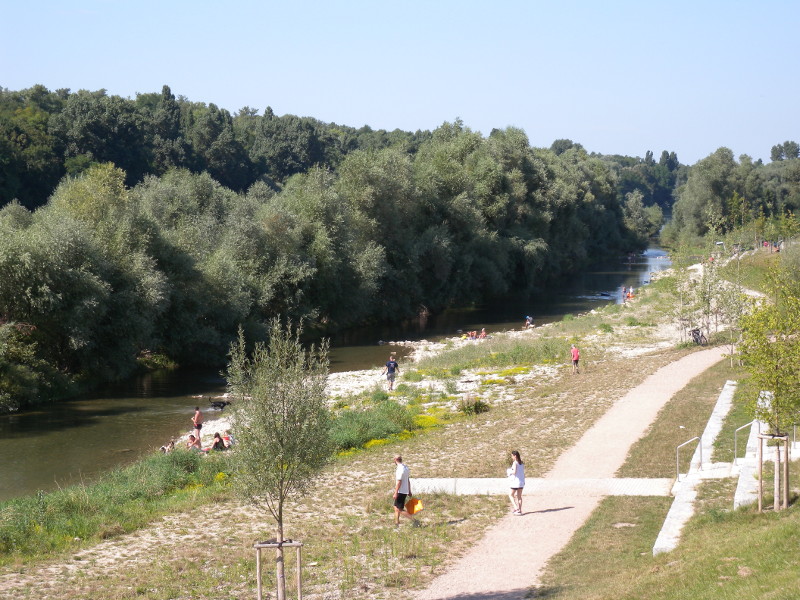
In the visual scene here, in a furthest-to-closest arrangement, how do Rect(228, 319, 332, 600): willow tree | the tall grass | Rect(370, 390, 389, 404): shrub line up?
Rect(370, 390, 389, 404): shrub
the tall grass
Rect(228, 319, 332, 600): willow tree

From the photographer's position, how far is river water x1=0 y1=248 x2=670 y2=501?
97.8 ft

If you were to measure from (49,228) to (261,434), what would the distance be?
33301 mm

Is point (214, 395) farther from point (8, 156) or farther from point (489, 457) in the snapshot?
point (8, 156)

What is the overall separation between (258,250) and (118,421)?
74.7 ft

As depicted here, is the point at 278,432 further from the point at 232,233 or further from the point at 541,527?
the point at 232,233

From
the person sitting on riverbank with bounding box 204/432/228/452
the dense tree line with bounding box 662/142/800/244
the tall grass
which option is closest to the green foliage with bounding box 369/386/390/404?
the person sitting on riverbank with bounding box 204/432/228/452

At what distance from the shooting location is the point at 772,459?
2095 centimetres

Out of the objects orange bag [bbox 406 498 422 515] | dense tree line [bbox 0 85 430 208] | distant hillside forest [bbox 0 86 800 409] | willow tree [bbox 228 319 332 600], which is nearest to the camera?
willow tree [bbox 228 319 332 600]

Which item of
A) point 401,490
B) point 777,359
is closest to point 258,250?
point 401,490

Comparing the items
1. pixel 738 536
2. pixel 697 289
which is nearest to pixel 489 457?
pixel 738 536

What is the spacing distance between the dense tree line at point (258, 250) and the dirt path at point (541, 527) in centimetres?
2670

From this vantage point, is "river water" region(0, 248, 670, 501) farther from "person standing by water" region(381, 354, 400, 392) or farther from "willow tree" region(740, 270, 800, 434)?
Result: "willow tree" region(740, 270, 800, 434)

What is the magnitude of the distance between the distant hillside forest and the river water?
2.03 meters

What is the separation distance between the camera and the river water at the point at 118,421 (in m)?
29.8
